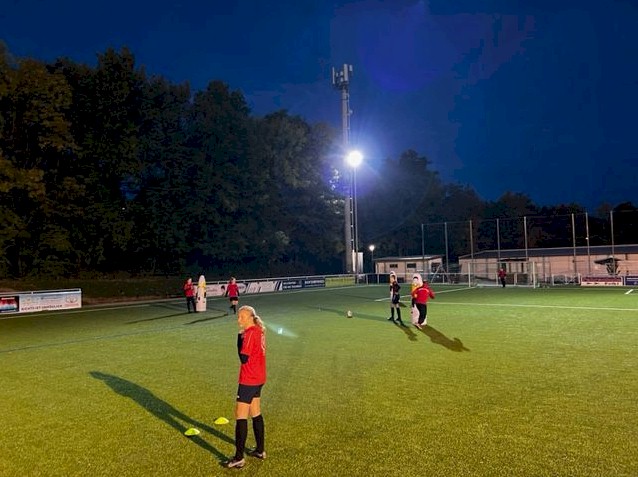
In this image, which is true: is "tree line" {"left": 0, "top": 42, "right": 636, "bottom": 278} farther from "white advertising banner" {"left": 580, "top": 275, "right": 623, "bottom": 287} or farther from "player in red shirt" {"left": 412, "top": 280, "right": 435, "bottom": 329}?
"player in red shirt" {"left": 412, "top": 280, "right": 435, "bottom": 329}

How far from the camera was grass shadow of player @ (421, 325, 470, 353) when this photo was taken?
1404cm

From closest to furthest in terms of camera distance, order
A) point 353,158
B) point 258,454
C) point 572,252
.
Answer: point 258,454
point 353,158
point 572,252

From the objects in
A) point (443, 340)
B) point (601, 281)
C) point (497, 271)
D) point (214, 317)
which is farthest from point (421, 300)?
point (497, 271)

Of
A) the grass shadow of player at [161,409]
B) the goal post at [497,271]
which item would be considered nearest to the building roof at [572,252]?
the goal post at [497,271]

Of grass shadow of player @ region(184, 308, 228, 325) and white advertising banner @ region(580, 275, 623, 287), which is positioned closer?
grass shadow of player @ region(184, 308, 228, 325)

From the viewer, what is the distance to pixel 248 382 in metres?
6.26

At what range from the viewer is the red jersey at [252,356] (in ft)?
20.6

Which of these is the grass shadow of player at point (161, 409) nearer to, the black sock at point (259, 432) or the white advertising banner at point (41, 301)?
the black sock at point (259, 432)

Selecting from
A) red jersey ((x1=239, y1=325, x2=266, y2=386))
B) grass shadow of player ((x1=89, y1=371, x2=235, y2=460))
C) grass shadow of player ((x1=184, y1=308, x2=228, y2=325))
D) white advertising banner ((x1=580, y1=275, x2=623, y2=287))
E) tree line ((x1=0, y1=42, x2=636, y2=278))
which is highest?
tree line ((x1=0, y1=42, x2=636, y2=278))

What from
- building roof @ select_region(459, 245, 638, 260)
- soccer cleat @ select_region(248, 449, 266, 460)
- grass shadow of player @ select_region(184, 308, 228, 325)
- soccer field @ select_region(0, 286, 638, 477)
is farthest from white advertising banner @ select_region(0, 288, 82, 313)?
building roof @ select_region(459, 245, 638, 260)

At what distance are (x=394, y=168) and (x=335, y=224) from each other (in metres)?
24.3

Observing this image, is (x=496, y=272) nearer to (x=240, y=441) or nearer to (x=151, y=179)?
(x=151, y=179)

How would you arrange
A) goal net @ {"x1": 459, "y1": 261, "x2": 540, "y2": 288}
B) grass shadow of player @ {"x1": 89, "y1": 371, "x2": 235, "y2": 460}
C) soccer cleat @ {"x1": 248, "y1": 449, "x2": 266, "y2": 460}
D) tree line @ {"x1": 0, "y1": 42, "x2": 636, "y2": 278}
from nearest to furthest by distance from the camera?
soccer cleat @ {"x1": 248, "y1": 449, "x2": 266, "y2": 460}
grass shadow of player @ {"x1": 89, "y1": 371, "x2": 235, "y2": 460}
tree line @ {"x1": 0, "y1": 42, "x2": 636, "y2": 278}
goal net @ {"x1": 459, "y1": 261, "x2": 540, "y2": 288}

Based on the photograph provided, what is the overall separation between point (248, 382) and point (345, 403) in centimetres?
302
